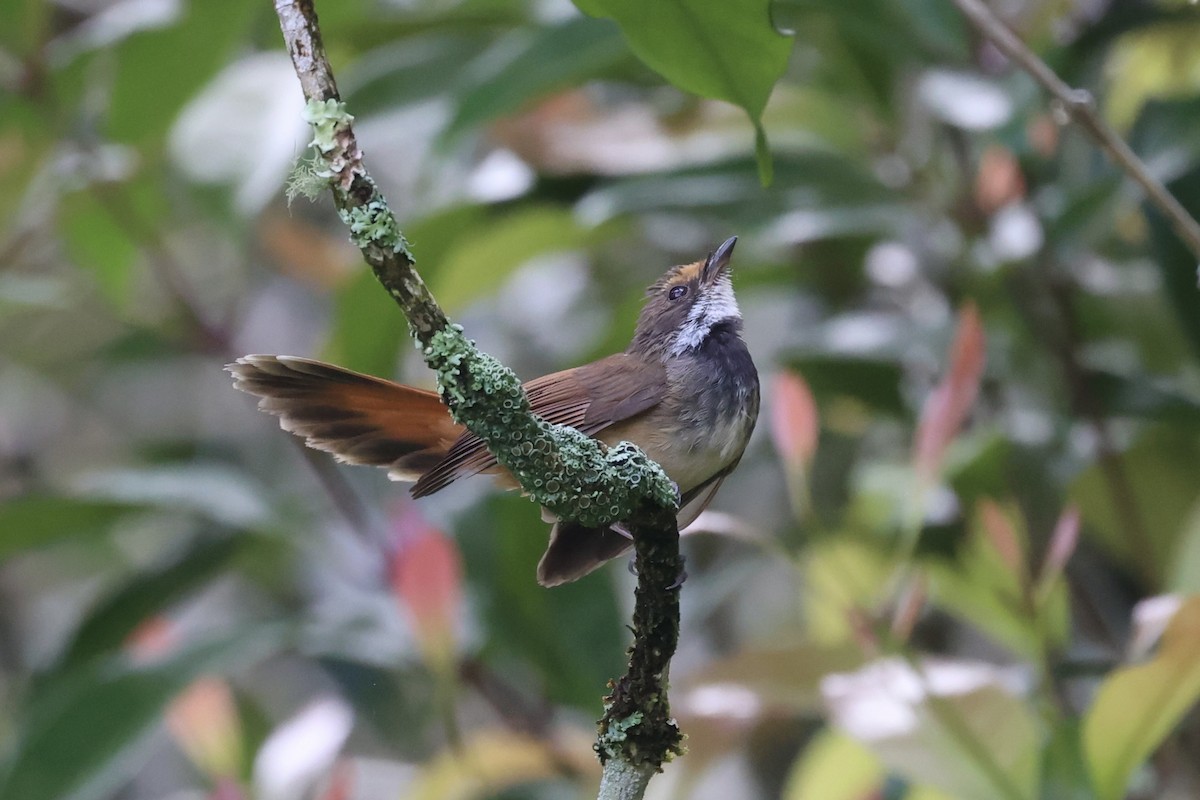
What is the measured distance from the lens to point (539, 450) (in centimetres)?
86

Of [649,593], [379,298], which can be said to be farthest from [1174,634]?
[379,298]

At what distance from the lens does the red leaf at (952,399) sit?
4.59ft

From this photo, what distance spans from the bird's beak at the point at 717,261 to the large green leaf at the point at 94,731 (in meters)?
1.31

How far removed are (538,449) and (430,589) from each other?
3.08ft

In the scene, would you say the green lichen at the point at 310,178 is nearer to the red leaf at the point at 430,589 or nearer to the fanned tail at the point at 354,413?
the fanned tail at the point at 354,413

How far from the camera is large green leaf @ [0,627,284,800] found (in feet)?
7.13

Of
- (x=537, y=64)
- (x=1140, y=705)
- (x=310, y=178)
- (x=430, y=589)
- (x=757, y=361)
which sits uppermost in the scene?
(x=537, y=64)

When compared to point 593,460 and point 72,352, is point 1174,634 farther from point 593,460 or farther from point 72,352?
point 72,352

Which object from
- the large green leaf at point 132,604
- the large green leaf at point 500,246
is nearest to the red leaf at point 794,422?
the large green leaf at point 500,246

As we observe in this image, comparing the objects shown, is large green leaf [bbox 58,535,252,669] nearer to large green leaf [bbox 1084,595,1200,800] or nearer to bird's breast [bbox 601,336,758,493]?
bird's breast [bbox 601,336,758,493]

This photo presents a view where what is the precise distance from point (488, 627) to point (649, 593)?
1429 mm

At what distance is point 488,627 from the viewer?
233cm

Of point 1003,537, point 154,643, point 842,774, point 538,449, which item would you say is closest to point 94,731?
point 154,643

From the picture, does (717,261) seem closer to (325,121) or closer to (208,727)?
(325,121)
